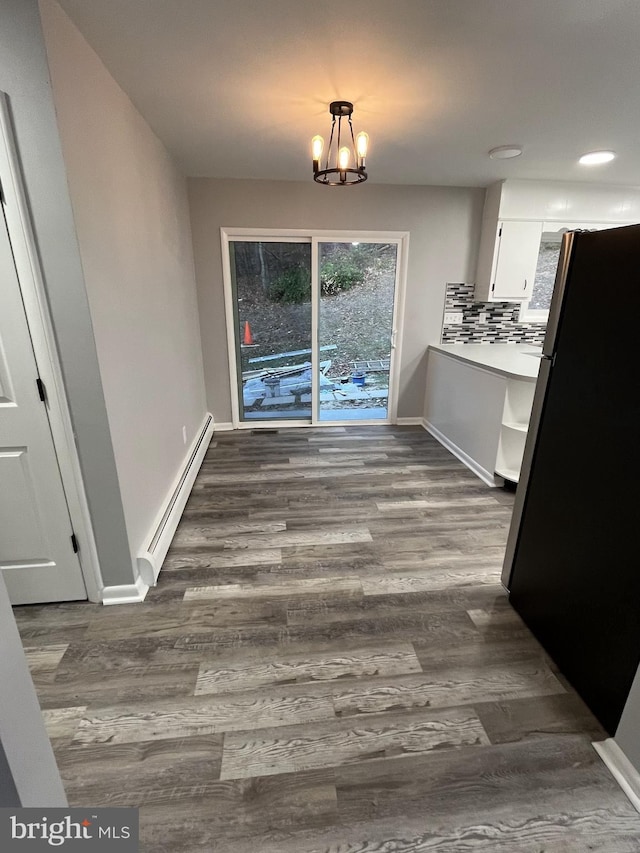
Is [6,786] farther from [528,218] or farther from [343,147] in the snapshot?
[528,218]

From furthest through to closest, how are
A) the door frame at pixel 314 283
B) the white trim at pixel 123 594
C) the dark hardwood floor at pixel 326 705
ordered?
the door frame at pixel 314 283 < the white trim at pixel 123 594 < the dark hardwood floor at pixel 326 705

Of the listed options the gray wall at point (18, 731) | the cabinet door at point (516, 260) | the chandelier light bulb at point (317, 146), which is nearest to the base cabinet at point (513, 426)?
the cabinet door at point (516, 260)

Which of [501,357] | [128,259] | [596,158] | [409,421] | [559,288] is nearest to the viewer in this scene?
[559,288]

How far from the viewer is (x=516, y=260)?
142 inches

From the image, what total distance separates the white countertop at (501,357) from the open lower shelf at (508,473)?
73 cm

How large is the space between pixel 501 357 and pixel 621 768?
114 inches

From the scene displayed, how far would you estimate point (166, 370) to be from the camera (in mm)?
2533

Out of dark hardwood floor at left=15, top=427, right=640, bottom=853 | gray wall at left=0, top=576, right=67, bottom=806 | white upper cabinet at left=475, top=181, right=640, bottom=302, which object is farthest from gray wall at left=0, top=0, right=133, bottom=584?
white upper cabinet at left=475, top=181, right=640, bottom=302

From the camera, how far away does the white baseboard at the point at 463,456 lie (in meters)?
3.01

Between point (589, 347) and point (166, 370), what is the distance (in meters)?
2.32

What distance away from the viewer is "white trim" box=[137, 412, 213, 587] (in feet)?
6.24

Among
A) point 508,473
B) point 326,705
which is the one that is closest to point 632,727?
point 326,705
